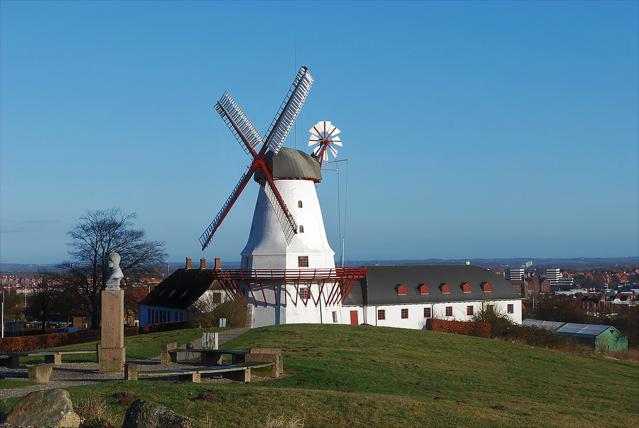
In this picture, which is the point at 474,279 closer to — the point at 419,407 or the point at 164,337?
the point at 164,337

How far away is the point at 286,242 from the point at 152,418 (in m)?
32.1

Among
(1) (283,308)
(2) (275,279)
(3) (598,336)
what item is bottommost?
(3) (598,336)

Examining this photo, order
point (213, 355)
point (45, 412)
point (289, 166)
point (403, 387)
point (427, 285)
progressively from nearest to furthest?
point (45, 412) → point (403, 387) → point (213, 355) → point (289, 166) → point (427, 285)

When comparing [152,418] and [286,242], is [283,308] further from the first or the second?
[152,418]

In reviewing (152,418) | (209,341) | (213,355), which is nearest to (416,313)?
(209,341)

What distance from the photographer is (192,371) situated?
2191 cm

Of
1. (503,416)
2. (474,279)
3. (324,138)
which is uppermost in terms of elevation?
(324,138)

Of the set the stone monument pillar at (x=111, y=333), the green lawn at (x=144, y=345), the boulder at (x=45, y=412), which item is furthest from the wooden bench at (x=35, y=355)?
the boulder at (x=45, y=412)

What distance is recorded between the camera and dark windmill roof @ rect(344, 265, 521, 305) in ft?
190

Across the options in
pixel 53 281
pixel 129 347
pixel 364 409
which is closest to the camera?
pixel 364 409

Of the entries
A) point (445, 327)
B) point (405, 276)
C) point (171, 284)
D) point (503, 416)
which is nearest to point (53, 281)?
point (171, 284)

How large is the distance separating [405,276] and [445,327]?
8778mm

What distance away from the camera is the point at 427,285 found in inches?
2425

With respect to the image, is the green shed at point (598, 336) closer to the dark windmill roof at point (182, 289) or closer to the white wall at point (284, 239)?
the white wall at point (284, 239)
